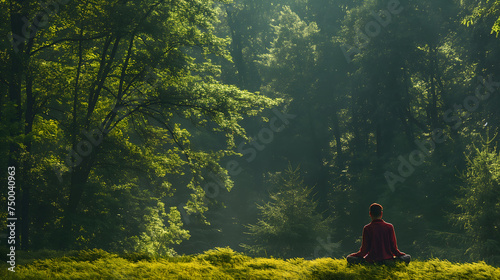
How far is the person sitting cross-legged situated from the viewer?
26.7 ft

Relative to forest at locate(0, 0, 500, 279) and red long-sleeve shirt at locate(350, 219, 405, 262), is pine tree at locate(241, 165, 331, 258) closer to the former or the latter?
forest at locate(0, 0, 500, 279)

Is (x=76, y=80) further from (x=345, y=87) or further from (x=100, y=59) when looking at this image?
(x=345, y=87)

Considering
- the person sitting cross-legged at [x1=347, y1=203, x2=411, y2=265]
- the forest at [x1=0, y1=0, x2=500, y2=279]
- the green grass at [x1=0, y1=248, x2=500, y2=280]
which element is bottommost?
the green grass at [x1=0, y1=248, x2=500, y2=280]

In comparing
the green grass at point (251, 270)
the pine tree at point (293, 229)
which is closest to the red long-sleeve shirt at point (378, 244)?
the green grass at point (251, 270)

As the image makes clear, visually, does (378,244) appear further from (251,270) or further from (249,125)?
(249,125)

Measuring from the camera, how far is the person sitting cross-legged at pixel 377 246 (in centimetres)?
812

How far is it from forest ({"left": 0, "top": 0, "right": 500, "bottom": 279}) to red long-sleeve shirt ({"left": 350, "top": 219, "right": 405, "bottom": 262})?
157cm

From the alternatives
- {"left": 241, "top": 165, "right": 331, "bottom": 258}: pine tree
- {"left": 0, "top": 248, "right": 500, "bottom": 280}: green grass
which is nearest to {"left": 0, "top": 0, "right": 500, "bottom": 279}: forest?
{"left": 241, "top": 165, "right": 331, "bottom": 258}: pine tree

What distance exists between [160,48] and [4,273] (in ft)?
44.5

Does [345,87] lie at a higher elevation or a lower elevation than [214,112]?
higher

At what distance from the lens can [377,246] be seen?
820 centimetres

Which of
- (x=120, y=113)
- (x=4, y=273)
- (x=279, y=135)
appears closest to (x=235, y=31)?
(x=279, y=135)

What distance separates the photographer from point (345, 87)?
171ft

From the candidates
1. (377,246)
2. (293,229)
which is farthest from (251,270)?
(293,229)
